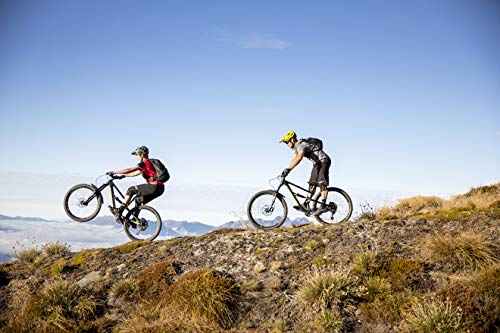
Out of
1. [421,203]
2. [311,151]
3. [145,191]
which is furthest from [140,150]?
[421,203]

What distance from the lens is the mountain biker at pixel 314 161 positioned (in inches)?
543

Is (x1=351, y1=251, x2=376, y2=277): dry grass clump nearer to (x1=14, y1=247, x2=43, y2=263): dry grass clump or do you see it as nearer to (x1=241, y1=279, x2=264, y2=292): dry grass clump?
(x1=241, y1=279, x2=264, y2=292): dry grass clump

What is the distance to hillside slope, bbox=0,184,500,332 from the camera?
8.57 m

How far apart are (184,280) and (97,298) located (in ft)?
7.00

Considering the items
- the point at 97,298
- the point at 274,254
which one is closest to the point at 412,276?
the point at 274,254

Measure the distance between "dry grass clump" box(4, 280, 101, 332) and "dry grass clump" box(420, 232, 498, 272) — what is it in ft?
25.1

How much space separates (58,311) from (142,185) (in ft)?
16.9

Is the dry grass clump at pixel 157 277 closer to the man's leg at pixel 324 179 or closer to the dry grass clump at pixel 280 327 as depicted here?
the dry grass clump at pixel 280 327

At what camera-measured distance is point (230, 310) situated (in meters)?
9.10

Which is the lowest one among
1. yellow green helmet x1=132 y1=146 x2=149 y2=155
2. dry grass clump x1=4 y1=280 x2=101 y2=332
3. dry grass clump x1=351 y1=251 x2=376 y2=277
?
dry grass clump x1=4 y1=280 x2=101 y2=332

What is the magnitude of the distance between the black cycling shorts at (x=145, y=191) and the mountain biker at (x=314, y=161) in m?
3.95

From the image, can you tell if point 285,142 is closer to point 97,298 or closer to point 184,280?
point 184,280

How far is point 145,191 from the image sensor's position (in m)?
13.9

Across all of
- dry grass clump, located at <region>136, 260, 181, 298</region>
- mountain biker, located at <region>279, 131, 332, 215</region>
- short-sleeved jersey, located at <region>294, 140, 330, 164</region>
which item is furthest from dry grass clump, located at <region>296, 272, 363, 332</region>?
short-sleeved jersey, located at <region>294, 140, 330, 164</region>
